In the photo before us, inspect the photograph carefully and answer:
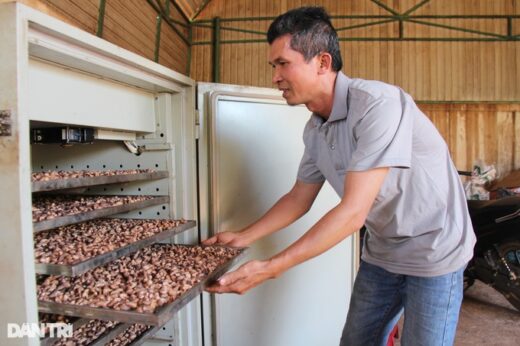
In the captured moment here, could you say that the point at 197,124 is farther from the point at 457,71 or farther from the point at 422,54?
the point at 457,71

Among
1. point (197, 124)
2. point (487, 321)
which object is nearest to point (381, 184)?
point (197, 124)

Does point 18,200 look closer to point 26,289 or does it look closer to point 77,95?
point 26,289

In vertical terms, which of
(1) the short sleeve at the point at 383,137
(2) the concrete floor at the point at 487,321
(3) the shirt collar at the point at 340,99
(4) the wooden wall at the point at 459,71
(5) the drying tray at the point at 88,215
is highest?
(4) the wooden wall at the point at 459,71

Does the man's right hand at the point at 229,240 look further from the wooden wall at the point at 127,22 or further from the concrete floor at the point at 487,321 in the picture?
the concrete floor at the point at 487,321

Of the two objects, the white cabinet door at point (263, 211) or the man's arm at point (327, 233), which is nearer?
the man's arm at point (327, 233)

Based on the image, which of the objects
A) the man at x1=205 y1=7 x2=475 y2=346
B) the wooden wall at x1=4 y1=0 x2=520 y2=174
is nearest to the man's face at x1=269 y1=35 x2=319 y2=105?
the man at x1=205 y1=7 x2=475 y2=346

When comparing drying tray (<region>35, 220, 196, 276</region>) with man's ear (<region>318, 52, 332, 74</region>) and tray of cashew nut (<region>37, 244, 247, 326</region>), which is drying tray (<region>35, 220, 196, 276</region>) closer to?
tray of cashew nut (<region>37, 244, 247, 326</region>)

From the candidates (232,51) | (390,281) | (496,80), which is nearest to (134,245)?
(390,281)

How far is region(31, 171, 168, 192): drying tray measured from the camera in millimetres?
877

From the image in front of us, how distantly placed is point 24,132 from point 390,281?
4.14ft

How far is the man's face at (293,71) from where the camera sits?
116cm

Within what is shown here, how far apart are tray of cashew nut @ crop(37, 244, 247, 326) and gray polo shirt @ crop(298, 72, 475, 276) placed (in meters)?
0.51

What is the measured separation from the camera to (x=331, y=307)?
188 cm

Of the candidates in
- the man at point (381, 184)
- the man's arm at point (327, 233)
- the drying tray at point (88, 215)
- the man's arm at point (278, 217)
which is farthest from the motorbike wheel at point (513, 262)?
the drying tray at point (88, 215)
